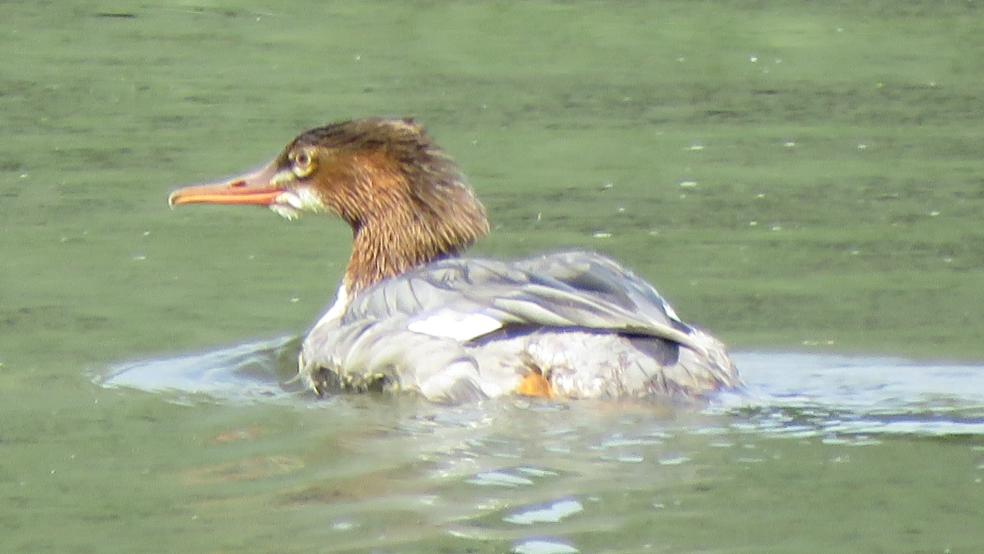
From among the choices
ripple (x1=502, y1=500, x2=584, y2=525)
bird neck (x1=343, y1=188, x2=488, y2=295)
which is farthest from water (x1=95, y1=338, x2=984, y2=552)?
bird neck (x1=343, y1=188, x2=488, y2=295)

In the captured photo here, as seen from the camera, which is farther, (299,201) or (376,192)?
(299,201)

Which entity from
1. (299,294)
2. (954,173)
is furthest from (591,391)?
(954,173)

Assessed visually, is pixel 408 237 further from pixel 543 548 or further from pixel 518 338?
pixel 543 548

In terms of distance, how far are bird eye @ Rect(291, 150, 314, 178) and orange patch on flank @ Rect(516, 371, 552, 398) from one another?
2303mm

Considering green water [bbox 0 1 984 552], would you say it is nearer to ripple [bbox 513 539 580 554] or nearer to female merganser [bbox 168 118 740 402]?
ripple [bbox 513 539 580 554]

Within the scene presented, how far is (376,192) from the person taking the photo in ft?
34.5

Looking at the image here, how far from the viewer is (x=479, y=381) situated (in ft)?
29.0

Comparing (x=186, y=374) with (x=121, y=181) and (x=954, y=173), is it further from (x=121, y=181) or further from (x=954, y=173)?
(x=954, y=173)

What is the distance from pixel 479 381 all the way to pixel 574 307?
0.46 m

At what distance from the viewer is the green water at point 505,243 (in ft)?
23.8

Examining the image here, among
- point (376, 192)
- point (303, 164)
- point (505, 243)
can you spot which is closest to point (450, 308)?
point (376, 192)

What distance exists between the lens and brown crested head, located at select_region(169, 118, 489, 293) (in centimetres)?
1036

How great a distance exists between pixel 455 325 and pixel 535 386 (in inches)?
18.8

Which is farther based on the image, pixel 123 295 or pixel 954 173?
pixel 954 173
